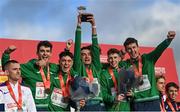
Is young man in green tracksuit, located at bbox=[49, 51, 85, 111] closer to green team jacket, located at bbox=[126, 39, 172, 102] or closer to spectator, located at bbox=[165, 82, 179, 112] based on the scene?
green team jacket, located at bbox=[126, 39, 172, 102]

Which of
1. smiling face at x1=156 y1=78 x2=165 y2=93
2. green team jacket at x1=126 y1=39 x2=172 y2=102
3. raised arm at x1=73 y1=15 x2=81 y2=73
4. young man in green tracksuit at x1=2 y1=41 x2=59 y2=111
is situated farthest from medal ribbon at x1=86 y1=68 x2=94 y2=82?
smiling face at x1=156 y1=78 x2=165 y2=93

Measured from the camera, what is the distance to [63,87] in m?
6.02

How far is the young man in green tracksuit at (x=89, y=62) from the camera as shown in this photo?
6.13m

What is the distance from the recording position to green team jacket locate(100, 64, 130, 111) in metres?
6.27

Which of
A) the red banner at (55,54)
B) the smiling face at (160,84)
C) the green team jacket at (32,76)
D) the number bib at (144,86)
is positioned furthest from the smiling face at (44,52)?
the red banner at (55,54)

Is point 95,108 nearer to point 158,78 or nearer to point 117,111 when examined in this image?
point 117,111

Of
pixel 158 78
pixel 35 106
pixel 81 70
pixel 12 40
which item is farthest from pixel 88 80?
pixel 12 40

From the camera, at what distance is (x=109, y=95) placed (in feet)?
20.7

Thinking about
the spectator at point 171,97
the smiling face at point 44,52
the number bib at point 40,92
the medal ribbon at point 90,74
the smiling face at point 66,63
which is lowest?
the spectator at point 171,97

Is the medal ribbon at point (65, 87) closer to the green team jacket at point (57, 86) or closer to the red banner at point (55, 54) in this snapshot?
the green team jacket at point (57, 86)

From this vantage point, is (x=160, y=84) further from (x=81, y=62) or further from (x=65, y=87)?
(x=65, y=87)

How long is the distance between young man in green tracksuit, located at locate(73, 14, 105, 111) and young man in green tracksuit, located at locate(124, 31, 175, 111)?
447mm

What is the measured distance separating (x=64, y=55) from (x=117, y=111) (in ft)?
3.47

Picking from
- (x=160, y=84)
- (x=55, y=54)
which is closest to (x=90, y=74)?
(x=160, y=84)
